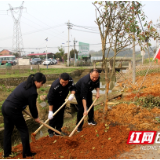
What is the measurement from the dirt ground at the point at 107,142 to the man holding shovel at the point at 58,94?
430mm

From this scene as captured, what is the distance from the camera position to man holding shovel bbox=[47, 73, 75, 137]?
11.8ft

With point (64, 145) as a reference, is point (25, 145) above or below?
above

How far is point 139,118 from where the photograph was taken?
428 centimetres

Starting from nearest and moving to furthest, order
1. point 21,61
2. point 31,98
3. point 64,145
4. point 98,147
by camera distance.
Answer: point 31,98 → point 98,147 → point 64,145 → point 21,61

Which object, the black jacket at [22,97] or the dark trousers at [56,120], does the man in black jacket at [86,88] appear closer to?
the dark trousers at [56,120]

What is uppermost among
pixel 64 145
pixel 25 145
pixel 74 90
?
pixel 74 90

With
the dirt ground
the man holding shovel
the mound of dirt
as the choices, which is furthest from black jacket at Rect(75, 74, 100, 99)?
the mound of dirt

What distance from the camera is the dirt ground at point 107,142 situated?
302 cm

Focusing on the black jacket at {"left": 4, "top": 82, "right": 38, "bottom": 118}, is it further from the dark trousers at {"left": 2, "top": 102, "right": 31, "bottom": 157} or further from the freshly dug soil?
the freshly dug soil

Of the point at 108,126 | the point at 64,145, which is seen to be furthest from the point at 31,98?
the point at 108,126

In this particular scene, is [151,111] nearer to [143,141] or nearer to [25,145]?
[143,141]

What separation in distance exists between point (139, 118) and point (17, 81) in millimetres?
12508

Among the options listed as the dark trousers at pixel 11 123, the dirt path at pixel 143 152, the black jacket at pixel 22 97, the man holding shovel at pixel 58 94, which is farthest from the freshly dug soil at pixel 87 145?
the black jacket at pixel 22 97

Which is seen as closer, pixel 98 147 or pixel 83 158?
pixel 83 158
